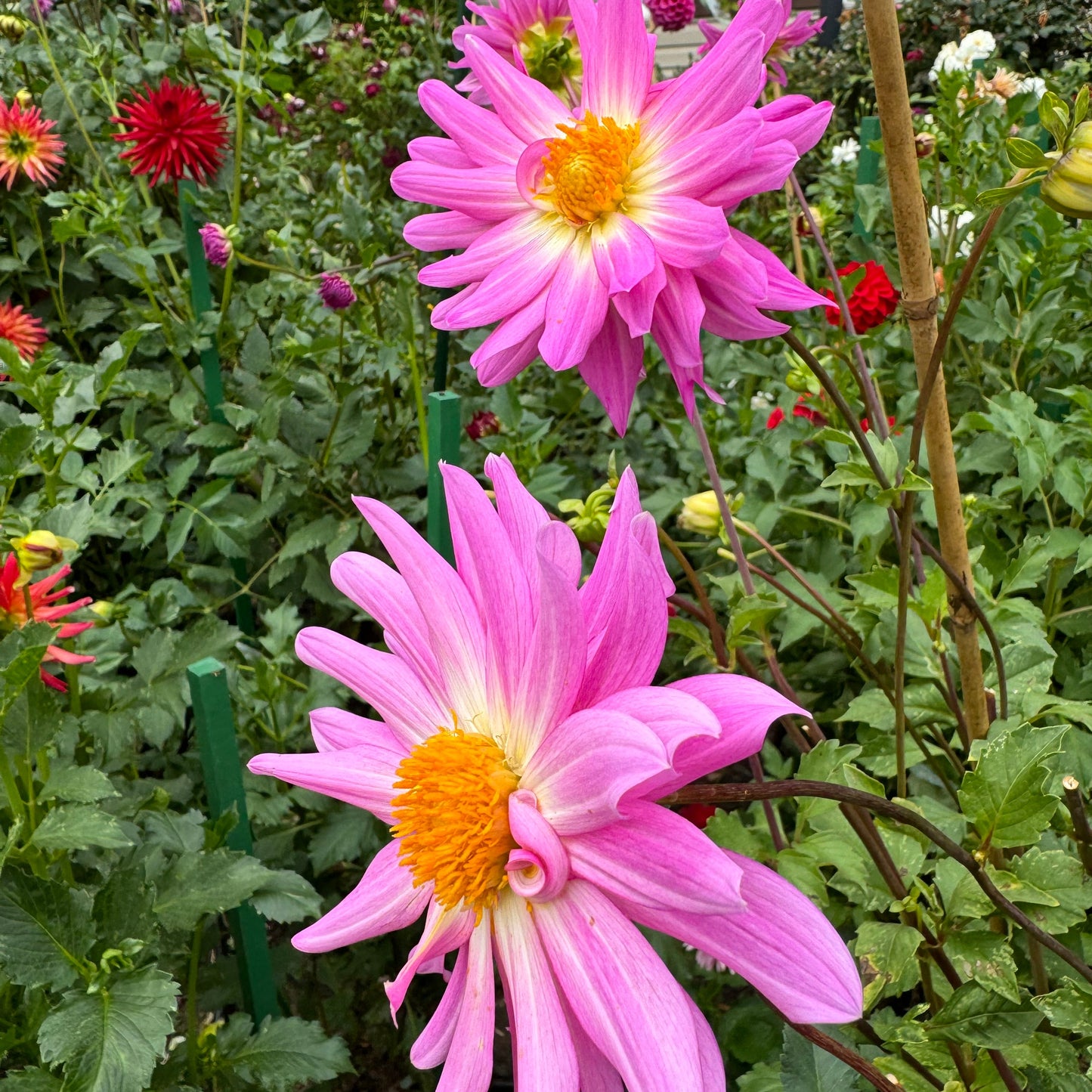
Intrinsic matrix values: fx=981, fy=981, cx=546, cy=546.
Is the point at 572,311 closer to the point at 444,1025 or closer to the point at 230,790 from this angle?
the point at 444,1025

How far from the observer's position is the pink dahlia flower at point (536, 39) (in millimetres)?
700

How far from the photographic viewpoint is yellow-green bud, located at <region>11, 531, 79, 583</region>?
85 cm

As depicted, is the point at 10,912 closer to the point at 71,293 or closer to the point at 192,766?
the point at 192,766

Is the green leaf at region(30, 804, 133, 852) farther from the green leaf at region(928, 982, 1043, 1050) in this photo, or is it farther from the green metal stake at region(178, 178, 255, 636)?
the green metal stake at region(178, 178, 255, 636)

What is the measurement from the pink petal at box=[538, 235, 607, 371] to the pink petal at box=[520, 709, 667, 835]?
0.69 feet

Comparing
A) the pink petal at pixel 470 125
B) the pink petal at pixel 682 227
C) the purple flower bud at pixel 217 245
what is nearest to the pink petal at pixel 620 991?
the pink petal at pixel 682 227

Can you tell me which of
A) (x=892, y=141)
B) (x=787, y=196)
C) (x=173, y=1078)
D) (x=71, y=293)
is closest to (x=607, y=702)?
(x=892, y=141)

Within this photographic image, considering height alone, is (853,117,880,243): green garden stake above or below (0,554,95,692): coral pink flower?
above

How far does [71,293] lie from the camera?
1916 mm

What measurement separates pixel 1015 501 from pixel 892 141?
0.84 metres

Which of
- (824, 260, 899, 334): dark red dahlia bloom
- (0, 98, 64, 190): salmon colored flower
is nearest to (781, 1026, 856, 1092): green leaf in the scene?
(824, 260, 899, 334): dark red dahlia bloom

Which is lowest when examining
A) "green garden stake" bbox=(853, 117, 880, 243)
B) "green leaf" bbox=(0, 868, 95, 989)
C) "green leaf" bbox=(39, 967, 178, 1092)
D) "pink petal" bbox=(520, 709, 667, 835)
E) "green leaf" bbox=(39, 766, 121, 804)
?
"green leaf" bbox=(39, 967, 178, 1092)

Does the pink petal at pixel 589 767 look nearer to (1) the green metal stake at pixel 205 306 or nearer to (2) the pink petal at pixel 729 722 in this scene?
(2) the pink petal at pixel 729 722

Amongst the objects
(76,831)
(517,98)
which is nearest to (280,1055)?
(76,831)
